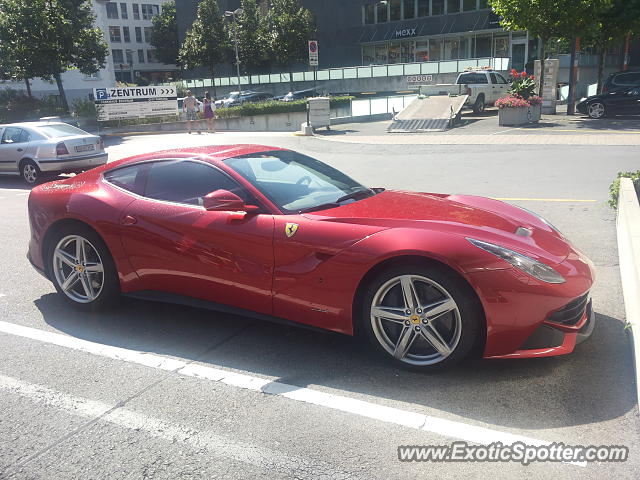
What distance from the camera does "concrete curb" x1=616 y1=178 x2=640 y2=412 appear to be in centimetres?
393

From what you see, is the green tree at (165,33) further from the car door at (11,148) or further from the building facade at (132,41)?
the car door at (11,148)

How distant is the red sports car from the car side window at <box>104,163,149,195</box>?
0.5 inches

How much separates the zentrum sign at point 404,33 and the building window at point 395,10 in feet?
3.95

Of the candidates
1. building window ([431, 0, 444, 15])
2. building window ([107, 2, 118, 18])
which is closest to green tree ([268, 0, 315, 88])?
building window ([431, 0, 444, 15])

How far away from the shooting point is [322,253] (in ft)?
12.6

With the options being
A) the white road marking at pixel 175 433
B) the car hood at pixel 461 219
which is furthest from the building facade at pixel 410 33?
the white road marking at pixel 175 433

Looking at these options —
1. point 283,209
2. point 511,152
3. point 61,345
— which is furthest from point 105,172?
point 511,152

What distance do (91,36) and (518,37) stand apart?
30.3 metres

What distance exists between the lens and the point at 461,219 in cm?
395

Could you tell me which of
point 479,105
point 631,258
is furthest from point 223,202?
point 479,105

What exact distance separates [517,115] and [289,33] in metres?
31.8

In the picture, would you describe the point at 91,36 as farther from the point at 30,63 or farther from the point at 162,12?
the point at 162,12

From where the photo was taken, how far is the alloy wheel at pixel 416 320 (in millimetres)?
3557

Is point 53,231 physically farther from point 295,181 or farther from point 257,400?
point 257,400
